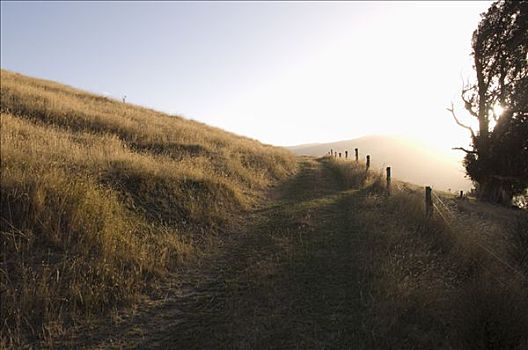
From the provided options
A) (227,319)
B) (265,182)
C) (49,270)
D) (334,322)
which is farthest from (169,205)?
(265,182)

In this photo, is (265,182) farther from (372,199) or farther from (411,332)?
(411,332)

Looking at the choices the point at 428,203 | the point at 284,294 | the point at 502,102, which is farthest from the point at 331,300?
the point at 502,102

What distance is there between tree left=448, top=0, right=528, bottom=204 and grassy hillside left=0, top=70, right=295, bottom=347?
→ 20.6m

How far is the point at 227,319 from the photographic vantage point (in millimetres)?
5789

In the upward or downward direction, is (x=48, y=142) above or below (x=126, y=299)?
above

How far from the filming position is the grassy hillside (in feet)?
18.9

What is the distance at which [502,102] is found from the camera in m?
26.6

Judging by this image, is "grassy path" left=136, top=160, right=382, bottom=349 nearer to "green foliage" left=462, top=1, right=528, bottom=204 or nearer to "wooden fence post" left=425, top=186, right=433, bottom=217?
"wooden fence post" left=425, top=186, right=433, bottom=217

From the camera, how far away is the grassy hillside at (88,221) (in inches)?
227

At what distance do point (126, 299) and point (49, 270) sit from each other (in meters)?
1.26

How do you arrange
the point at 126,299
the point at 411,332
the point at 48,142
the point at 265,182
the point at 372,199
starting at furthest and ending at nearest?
the point at 265,182
the point at 372,199
the point at 48,142
the point at 126,299
the point at 411,332

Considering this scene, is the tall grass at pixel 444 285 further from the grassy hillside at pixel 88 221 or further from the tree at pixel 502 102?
the tree at pixel 502 102

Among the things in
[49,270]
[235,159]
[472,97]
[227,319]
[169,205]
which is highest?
[472,97]

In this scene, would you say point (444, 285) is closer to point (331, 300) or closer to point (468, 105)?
point (331, 300)
